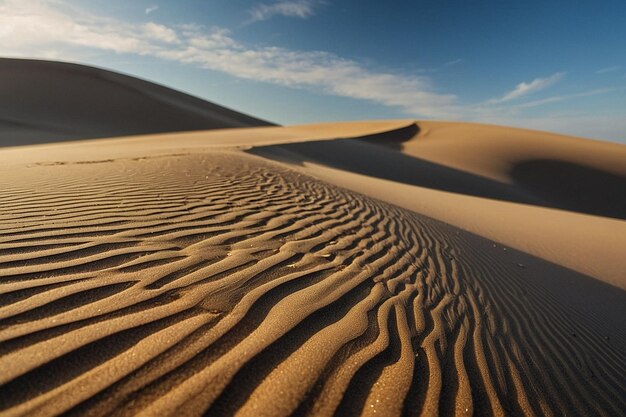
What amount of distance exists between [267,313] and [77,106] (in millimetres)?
35511

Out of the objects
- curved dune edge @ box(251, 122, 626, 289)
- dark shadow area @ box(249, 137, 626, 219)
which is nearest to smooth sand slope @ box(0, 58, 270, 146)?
dark shadow area @ box(249, 137, 626, 219)

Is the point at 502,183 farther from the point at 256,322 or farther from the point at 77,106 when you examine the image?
the point at 77,106

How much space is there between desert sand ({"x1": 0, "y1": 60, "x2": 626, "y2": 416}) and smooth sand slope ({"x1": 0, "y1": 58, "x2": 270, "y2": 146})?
19.8 m

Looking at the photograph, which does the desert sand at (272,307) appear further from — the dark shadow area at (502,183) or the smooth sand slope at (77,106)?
the smooth sand slope at (77,106)

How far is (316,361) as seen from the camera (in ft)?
6.57

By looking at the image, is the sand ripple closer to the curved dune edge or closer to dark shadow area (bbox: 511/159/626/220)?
the curved dune edge

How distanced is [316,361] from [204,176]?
4.77 metres

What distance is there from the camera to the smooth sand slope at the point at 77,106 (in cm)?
2462

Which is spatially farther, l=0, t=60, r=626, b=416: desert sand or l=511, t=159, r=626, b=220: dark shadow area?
l=511, t=159, r=626, b=220: dark shadow area

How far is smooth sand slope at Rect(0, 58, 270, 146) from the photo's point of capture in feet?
80.8

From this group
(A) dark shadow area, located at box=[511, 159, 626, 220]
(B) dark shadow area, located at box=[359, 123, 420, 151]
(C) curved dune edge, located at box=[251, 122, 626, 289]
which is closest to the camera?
(C) curved dune edge, located at box=[251, 122, 626, 289]

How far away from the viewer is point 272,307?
95.7 inches

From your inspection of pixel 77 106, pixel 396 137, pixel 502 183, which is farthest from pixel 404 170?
pixel 77 106

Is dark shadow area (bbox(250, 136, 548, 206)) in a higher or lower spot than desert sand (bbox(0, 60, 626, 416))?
lower
